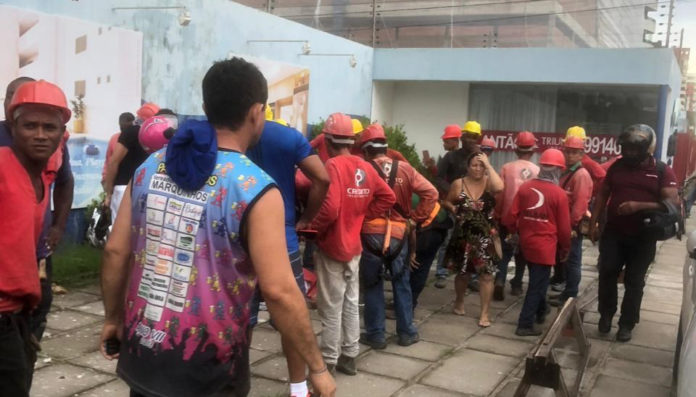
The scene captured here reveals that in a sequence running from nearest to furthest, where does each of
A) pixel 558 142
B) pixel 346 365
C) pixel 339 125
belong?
pixel 339 125
pixel 346 365
pixel 558 142

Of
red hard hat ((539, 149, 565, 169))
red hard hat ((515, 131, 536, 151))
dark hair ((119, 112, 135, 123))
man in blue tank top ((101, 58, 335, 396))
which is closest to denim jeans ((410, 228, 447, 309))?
red hard hat ((539, 149, 565, 169))

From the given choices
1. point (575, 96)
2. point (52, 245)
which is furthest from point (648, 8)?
point (52, 245)

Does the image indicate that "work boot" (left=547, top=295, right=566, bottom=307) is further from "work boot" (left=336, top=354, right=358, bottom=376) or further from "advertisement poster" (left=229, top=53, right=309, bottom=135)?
"advertisement poster" (left=229, top=53, right=309, bottom=135)

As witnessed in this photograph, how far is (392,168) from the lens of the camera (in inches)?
220

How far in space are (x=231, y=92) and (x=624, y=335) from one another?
16.9 feet

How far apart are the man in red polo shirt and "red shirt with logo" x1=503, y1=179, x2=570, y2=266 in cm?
421

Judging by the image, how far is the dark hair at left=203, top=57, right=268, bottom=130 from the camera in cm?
234

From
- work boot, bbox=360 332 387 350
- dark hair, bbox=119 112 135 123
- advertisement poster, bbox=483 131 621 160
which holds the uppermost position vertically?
dark hair, bbox=119 112 135 123

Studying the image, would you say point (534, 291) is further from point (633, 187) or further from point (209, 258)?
point (209, 258)

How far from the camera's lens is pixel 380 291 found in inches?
218

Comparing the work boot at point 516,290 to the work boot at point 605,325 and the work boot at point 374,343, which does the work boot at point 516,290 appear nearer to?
the work boot at point 605,325

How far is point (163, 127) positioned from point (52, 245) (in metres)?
2.08

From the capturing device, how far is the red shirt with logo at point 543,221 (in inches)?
244

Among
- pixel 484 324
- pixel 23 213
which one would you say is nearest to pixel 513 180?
pixel 484 324
